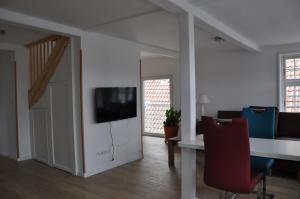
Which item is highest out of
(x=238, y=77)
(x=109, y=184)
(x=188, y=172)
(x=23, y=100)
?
(x=238, y=77)

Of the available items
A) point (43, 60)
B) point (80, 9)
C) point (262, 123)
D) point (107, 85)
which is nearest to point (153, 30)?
point (107, 85)

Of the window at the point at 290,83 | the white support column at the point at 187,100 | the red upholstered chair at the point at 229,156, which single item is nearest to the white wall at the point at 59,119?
the white support column at the point at 187,100

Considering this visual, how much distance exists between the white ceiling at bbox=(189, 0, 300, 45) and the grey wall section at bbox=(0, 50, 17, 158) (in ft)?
13.2

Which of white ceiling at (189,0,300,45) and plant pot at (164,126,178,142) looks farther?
plant pot at (164,126,178,142)

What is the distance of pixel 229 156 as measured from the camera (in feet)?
6.26

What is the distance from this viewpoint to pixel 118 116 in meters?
4.22

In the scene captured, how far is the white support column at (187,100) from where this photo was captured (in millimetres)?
2582

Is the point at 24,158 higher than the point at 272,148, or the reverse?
the point at 272,148

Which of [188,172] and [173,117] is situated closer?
[188,172]

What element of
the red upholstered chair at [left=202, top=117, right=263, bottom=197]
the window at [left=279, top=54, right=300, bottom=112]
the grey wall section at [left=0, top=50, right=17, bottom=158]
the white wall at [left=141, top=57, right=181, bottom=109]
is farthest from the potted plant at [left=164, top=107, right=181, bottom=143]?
the red upholstered chair at [left=202, top=117, right=263, bottom=197]

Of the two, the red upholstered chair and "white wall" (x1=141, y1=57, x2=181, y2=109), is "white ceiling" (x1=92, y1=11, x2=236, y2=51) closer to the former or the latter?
the red upholstered chair

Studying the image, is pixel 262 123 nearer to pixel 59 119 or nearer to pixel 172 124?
pixel 59 119

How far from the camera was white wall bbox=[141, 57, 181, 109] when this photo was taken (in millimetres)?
6930

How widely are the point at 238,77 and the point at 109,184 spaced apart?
3893mm
